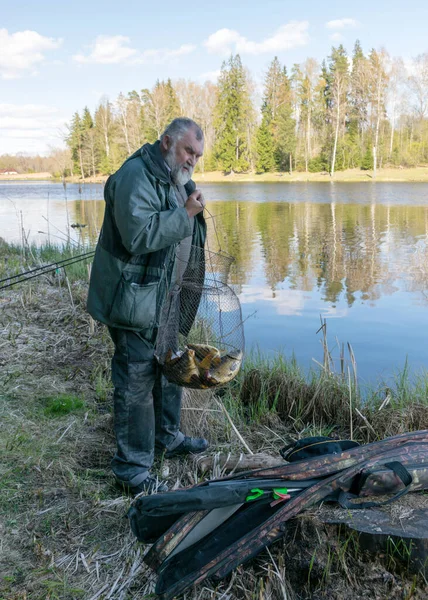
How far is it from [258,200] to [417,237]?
15.5 m

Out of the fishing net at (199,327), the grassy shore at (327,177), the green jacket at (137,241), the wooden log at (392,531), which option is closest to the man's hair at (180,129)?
the green jacket at (137,241)

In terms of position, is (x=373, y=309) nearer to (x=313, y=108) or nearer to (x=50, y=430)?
(x=50, y=430)

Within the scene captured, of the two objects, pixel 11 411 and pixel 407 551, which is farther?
pixel 11 411

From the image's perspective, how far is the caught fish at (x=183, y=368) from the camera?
10.2 ft

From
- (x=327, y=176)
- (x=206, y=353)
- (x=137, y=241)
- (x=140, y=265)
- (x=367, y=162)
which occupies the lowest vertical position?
(x=206, y=353)

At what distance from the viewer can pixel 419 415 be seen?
14.1 ft

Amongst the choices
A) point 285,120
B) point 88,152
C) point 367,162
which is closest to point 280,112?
point 285,120

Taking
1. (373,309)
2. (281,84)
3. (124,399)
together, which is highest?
(281,84)

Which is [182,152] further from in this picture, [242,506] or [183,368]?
[242,506]

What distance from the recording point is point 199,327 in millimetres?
Result: 4539

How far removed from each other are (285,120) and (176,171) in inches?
2167

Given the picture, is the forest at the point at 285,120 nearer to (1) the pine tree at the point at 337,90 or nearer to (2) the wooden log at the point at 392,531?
(1) the pine tree at the point at 337,90

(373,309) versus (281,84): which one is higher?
(281,84)

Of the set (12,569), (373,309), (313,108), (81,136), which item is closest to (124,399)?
(12,569)
